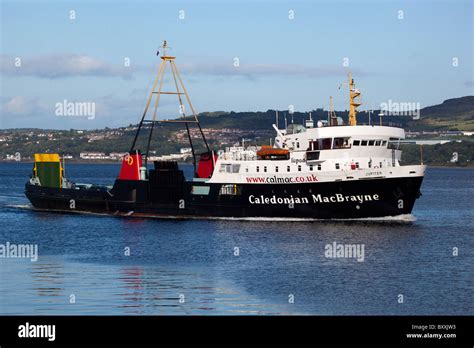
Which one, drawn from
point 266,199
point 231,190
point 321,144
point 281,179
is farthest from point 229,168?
point 321,144

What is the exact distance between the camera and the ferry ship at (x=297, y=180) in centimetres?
6091

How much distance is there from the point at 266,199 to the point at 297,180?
122 inches

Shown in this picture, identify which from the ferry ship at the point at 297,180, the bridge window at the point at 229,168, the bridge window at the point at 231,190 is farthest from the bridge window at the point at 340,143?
the bridge window at the point at 231,190

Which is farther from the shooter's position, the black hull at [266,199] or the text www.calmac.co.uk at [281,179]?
the text www.calmac.co.uk at [281,179]

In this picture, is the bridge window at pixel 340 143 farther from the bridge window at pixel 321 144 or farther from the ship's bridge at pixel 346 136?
the bridge window at pixel 321 144

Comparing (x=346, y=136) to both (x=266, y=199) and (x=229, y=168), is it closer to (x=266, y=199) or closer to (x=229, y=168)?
(x=266, y=199)

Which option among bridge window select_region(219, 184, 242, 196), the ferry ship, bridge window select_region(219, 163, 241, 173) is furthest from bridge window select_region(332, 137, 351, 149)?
bridge window select_region(219, 184, 242, 196)

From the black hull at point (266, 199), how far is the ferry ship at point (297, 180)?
7 cm

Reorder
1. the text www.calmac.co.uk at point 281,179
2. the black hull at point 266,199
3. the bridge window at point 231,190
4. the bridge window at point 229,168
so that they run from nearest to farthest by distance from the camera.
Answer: the black hull at point 266,199 < the text www.calmac.co.uk at point 281,179 < the bridge window at point 231,190 < the bridge window at point 229,168

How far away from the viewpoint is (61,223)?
6781cm

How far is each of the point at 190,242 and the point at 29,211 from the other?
30.3 meters
